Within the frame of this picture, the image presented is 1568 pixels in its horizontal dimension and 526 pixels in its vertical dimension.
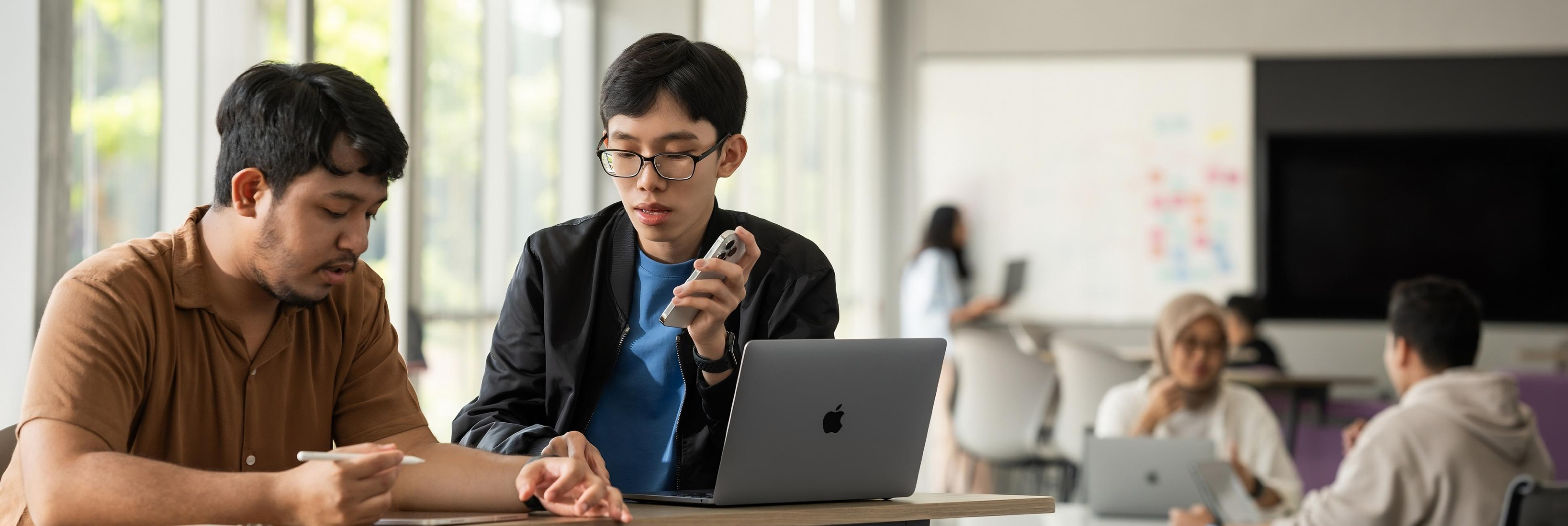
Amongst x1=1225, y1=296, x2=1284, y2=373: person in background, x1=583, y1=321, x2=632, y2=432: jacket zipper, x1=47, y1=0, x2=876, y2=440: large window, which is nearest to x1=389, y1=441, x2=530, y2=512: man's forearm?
x1=583, y1=321, x2=632, y2=432: jacket zipper

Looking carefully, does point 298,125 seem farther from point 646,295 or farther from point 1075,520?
point 1075,520

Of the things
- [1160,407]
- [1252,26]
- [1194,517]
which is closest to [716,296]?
[1194,517]

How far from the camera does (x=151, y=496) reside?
1.22 m

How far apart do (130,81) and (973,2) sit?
5.60 meters

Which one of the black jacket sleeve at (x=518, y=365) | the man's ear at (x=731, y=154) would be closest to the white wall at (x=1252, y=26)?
the man's ear at (x=731, y=154)

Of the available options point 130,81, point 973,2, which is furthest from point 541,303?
point 973,2

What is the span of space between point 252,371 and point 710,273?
0.53 metres

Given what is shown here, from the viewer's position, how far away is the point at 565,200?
182 inches

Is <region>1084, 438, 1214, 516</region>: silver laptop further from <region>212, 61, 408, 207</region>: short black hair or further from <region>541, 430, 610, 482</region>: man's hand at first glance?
<region>212, 61, 408, 207</region>: short black hair

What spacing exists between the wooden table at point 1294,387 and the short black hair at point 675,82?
3.55 metres

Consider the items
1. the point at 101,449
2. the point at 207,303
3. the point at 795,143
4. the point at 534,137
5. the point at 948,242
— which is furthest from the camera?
the point at 948,242

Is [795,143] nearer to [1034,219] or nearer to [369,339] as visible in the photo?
[1034,219]

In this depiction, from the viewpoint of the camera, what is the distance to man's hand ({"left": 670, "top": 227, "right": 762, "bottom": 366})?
4.88ft

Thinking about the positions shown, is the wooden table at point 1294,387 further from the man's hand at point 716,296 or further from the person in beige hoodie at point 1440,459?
the man's hand at point 716,296
